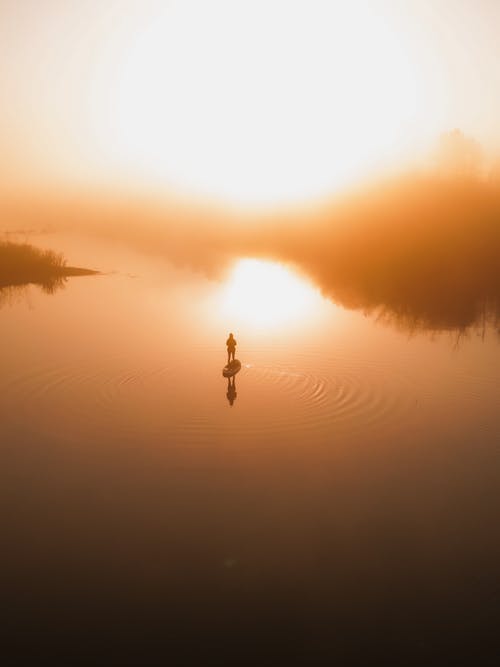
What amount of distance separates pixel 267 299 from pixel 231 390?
38358mm

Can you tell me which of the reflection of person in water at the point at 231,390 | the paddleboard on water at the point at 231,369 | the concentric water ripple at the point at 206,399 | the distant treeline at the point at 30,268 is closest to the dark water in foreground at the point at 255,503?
the concentric water ripple at the point at 206,399

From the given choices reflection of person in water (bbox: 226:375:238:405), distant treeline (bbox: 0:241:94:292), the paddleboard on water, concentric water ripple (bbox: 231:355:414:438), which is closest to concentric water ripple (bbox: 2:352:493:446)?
concentric water ripple (bbox: 231:355:414:438)

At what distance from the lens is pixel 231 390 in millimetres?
28859

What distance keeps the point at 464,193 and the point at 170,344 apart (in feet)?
322

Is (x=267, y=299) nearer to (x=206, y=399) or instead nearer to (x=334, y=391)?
(x=334, y=391)

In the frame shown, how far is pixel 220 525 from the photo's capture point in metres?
16.1

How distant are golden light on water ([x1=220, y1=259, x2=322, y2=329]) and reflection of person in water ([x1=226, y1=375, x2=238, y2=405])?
57.1ft

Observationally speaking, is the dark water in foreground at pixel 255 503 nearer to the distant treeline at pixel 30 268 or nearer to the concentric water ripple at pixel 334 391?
the concentric water ripple at pixel 334 391

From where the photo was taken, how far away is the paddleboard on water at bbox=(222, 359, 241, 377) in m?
30.1

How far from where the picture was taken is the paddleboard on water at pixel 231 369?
30.1 metres

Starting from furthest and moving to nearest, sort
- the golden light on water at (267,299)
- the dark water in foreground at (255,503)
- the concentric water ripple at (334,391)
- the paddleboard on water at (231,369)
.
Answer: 1. the golden light on water at (267,299)
2. the paddleboard on water at (231,369)
3. the concentric water ripple at (334,391)
4. the dark water in foreground at (255,503)

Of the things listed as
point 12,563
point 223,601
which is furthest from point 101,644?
point 12,563

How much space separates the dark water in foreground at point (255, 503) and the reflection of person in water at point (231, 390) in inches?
11.2

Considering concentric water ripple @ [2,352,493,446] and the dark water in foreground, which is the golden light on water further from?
concentric water ripple @ [2,352,493,446]
